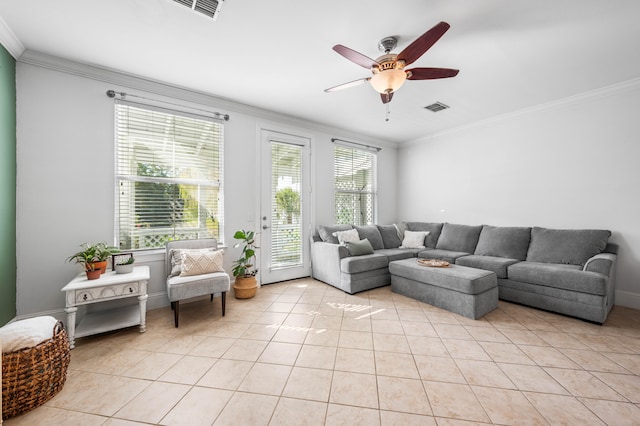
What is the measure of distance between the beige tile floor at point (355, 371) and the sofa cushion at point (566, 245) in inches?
28.7

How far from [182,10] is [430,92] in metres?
2.81

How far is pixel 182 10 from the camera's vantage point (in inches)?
75.7

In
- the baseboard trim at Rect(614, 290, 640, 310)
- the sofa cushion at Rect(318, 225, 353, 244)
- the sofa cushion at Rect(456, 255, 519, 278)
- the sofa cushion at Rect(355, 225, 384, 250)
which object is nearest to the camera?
the baseboard trim at Rect(614, 290, 640, 310)

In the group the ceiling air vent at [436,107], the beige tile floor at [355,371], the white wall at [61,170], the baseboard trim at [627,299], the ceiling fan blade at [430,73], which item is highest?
the ceiling air vent at [436,107]

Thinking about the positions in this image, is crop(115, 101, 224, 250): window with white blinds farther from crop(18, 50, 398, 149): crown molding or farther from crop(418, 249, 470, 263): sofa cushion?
crop(418, 249, 470, 263): sofa cushion

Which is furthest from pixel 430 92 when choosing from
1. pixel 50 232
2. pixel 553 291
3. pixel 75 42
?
pixel 50 232

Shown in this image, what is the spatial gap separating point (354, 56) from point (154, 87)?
8.19 ft

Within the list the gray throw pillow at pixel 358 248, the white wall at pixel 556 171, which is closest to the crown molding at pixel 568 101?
the white wall at pixel 556 171

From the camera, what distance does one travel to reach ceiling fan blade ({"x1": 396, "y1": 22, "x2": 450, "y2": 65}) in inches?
64.9

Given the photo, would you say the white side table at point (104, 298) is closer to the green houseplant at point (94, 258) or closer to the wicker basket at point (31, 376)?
the green houseplant at point (94, 258)

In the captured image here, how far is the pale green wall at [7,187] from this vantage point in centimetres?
215

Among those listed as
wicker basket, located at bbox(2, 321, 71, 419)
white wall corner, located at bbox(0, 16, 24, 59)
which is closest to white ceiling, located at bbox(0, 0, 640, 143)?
white wall corner, located at bbox(0, 16, 24, 59)

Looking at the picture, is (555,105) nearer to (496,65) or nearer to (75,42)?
(496,65)

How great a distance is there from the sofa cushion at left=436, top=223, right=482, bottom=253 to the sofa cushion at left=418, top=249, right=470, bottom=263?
0.13 m
